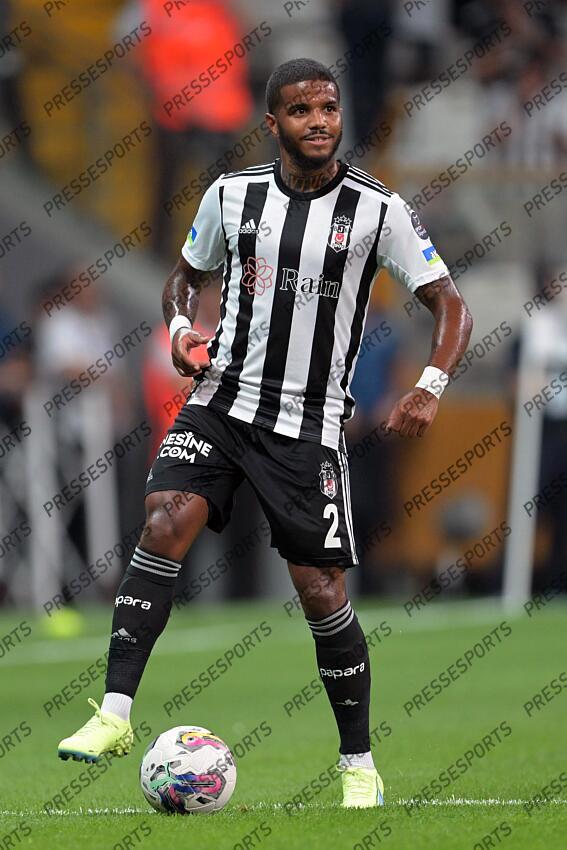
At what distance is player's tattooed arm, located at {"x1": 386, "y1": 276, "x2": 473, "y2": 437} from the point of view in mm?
5914

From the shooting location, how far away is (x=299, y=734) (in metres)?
8.83

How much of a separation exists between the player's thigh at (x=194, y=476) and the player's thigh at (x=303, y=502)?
0.39ft

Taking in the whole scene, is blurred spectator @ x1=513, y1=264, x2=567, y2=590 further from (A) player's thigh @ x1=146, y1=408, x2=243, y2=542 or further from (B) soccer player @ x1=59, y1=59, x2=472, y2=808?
Result: (A) player's thigh @ x1=146, y1=408, x2=243, y2=542

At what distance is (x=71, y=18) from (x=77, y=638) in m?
6.85

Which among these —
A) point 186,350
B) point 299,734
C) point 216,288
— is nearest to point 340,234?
point 186,350

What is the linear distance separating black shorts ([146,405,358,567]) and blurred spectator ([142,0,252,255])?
970cm

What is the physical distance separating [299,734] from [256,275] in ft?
11.1

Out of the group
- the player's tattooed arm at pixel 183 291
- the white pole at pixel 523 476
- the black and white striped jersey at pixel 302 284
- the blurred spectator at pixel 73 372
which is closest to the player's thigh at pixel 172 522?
the black and white striped jersey at pixel 302 284

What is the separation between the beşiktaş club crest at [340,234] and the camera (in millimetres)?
6227

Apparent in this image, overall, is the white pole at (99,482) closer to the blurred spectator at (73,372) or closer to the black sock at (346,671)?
the blurred spectator at (73,372)

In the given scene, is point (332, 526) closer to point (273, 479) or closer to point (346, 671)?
point (273, 479)

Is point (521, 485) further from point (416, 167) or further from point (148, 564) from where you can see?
point (148, 564)

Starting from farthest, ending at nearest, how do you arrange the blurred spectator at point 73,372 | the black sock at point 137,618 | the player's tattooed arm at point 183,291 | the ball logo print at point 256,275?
the blurred spectator at point 73,372
the player's tattooed arm at point 183,291
the ball logo print at point 256,275
the black sock at point 137,618

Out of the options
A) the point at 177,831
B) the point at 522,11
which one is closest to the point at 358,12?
the point at 522,11
